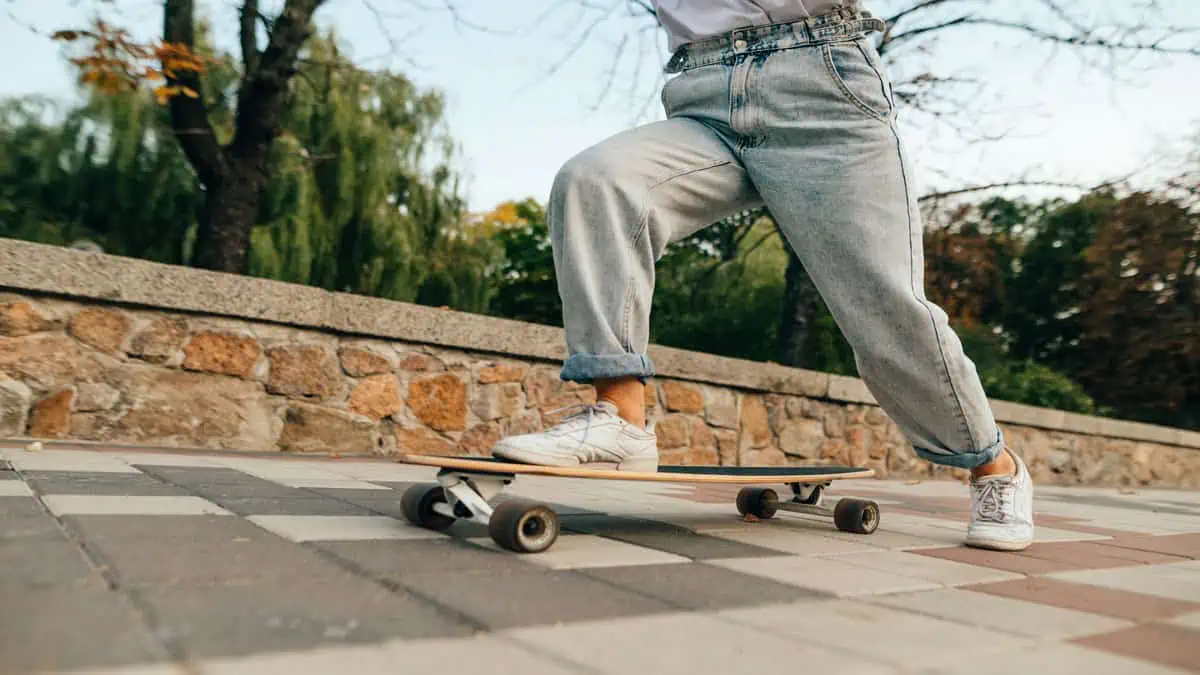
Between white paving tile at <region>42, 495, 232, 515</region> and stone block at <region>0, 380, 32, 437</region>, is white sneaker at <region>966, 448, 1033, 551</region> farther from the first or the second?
stone block at <region>0, 380, 32, 437</region>

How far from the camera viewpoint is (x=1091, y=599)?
1441 mm

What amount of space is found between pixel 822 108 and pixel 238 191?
4.44 meters

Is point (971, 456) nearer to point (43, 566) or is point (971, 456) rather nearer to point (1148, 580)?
point (1148, 580)

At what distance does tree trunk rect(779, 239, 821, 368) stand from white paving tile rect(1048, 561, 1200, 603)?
570cm

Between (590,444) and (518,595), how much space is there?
604 mm

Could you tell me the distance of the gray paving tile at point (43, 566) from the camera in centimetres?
102

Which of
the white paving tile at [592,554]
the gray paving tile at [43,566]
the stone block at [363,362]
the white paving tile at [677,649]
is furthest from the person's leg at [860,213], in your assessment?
the stone block at [363,362]

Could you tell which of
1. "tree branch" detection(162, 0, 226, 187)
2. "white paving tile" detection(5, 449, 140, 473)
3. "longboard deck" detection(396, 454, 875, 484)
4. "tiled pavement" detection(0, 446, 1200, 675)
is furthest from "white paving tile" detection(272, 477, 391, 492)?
"tree branch" detection(162, 0, 226, 187)

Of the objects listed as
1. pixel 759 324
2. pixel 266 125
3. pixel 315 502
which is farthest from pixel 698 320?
pixel 315 502

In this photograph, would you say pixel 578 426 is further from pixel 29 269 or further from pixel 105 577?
pixel 29 269

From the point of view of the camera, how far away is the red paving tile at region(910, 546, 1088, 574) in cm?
175

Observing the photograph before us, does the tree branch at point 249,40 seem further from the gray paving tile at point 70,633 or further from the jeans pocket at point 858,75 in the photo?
the gray paving tile at point 70,633

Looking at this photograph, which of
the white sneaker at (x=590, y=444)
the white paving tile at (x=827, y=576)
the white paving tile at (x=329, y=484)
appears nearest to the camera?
the white paving tile at (x=827, y=576)

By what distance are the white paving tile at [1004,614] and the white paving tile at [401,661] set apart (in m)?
0.65
